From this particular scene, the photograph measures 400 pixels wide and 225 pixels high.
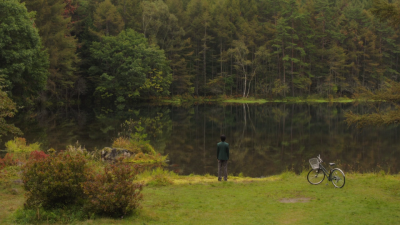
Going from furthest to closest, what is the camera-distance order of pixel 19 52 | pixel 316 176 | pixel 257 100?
pixel 257 100, pixel 19 52, pixel 316 176

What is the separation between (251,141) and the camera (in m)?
27.2

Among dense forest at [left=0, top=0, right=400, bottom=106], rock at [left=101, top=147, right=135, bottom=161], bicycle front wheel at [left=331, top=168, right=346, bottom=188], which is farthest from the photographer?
dense forest at [left=0, top=0, right=400, bottom=106]

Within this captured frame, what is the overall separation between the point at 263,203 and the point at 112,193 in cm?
431

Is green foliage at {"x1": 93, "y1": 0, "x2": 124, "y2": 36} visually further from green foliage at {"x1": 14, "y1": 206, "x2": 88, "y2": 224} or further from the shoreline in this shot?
green foliage at {"x1": 14, "y1": 206, "x2": 88, "y2": 224}

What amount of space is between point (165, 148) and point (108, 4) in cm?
4940

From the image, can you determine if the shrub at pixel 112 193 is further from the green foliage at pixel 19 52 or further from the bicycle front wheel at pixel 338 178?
the green foliage at pixel 19 52

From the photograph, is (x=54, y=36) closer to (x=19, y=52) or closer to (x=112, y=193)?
(x=19, y=52)

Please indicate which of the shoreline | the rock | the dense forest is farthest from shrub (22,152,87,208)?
the shoreline

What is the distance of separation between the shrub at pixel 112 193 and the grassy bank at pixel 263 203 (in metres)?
0.28

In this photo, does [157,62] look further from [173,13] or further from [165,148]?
[165,148]

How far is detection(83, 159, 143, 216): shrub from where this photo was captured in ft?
26.6

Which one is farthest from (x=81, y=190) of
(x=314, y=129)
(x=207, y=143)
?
(x=314, y=129)

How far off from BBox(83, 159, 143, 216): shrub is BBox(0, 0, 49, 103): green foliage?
29.0 meters

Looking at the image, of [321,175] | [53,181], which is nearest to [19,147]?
[53,181]
